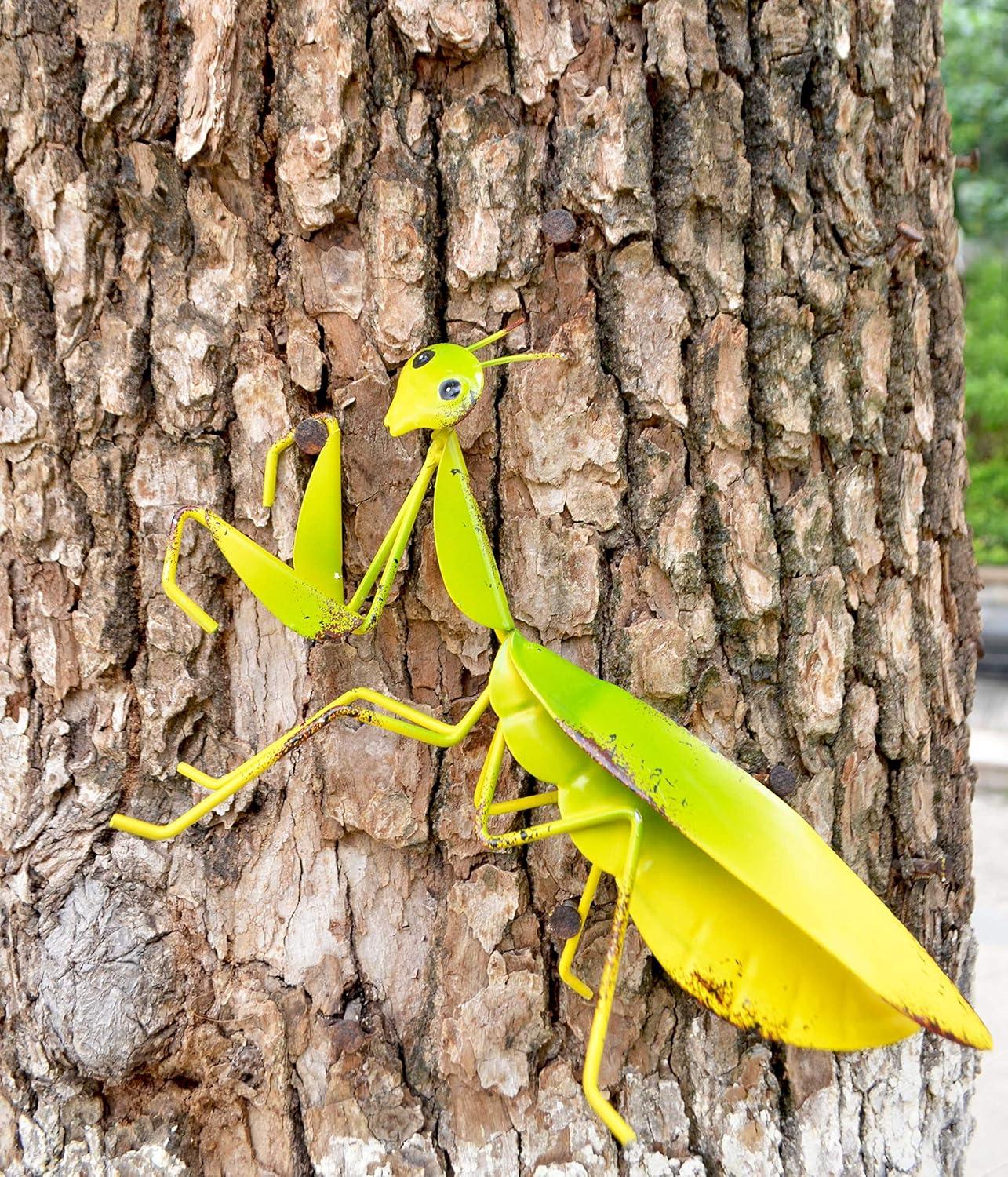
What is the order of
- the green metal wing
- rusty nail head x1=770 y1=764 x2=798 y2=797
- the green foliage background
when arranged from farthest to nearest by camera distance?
1. the green foliage background
2. rusty nail head x1=770 y1=764 x2=798 y2=797
3. the green metal wing

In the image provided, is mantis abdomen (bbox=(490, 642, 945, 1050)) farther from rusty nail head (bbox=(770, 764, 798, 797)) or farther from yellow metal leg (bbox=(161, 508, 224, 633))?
yellow metal leg (bbox=(161, 508, 224, 633))

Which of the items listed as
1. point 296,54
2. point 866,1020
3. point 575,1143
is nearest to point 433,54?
point 296,54

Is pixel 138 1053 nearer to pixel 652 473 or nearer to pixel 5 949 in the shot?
pixel 5 949

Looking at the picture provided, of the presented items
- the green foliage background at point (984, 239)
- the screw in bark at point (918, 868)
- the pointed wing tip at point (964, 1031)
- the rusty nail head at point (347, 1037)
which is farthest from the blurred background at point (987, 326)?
the rusty nail head at point (347, 1037)

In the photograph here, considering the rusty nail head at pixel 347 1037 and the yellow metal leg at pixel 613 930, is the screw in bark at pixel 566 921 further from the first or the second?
the rusty nail head at pixel 347 1037

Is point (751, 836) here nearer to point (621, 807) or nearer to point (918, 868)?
point (621, 807)

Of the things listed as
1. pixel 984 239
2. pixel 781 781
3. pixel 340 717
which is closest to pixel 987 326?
pixel 984 239

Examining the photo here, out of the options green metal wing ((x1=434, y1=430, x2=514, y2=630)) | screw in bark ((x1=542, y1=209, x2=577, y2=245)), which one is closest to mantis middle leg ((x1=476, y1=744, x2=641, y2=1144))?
green metal wing ((x1=434, y1=430, x2=514, y2=630))
